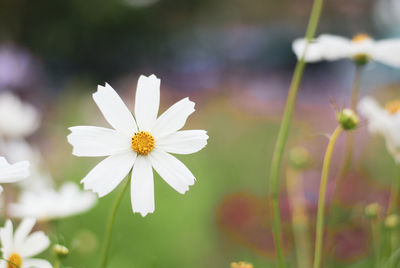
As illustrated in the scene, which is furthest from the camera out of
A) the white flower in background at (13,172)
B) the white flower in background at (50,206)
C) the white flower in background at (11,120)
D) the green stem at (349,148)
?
the white flower in background at (11,120)

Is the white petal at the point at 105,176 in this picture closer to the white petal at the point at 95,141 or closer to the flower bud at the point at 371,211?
the white petal at the point at 95,141

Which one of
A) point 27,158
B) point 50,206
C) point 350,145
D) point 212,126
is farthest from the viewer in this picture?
point 212,126

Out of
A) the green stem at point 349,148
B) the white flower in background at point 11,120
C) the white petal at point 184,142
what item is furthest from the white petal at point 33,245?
the white flower in background at point 11,120

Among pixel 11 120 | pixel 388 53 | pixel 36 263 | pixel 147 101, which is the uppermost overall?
pixel 11 120

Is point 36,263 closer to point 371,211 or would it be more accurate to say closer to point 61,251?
point 61,251

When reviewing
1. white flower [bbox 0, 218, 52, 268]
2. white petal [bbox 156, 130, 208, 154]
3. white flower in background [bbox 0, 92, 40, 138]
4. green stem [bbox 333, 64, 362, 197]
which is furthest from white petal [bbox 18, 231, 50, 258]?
white flower in background [bbox 0, 92, 40, 138]

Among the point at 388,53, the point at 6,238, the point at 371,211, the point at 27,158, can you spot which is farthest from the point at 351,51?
the point at 27,158

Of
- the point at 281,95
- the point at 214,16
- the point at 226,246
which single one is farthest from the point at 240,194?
the point at 214,16

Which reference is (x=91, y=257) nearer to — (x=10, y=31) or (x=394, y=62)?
(x=394, y=62)
